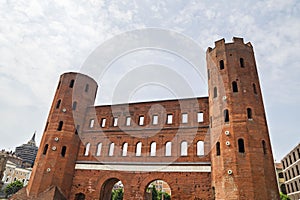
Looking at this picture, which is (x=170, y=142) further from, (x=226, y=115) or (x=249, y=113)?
(x=249, y=113)

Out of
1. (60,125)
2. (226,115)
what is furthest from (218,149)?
(60,125)

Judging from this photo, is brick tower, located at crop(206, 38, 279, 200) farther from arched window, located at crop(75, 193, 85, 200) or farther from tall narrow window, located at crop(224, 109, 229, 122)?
arched window, located at crop(75, 193, 85, 200)

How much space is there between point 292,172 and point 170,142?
1190 inches

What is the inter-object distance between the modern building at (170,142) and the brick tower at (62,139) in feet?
0.31

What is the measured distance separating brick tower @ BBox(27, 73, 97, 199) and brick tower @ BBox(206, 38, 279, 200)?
14.2 metres

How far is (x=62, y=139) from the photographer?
936 inches

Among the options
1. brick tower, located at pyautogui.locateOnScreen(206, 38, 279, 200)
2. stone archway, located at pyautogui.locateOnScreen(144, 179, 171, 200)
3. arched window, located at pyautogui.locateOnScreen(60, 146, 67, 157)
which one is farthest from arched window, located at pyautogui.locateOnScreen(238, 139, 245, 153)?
arched window, located at pyautogui.locateOnScreen(60, 146, 67, 157)

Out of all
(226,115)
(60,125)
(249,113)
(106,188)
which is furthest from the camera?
(60,125)

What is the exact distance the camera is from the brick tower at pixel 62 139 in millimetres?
21655

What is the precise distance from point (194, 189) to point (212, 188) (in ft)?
4.92

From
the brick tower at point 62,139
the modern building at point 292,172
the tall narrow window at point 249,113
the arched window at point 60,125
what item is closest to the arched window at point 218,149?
the tall narrow window at point 249,113

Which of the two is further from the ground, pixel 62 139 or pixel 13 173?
pixel 13 173

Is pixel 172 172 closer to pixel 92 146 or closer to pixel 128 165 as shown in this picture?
pixel 128 165

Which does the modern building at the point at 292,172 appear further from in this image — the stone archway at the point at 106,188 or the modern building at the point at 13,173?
the modern building at the point at 13,173
